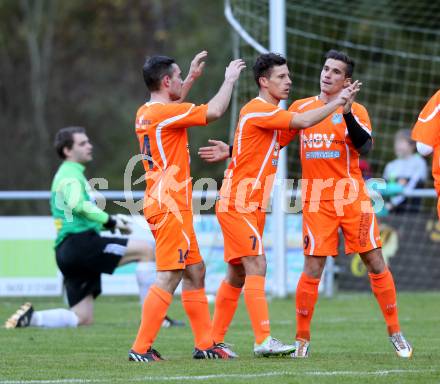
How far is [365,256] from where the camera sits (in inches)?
307

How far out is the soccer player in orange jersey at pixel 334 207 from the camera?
7.75 m

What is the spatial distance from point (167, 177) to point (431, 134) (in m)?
1.82

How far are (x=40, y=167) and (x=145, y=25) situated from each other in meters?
8.20

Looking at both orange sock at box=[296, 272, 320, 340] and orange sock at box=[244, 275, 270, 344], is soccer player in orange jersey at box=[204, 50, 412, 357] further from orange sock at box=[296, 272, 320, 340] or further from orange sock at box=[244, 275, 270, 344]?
orange sock at box=[244, 275, 270, 344]

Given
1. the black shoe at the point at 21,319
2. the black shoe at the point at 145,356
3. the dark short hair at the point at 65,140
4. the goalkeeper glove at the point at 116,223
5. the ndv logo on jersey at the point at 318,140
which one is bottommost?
the black shoe at the point at 21,319

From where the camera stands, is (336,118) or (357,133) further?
(336,118)

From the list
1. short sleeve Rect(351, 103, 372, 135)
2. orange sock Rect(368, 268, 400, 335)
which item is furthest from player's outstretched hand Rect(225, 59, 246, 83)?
orange sock Rect(368, 268, 400, 335)

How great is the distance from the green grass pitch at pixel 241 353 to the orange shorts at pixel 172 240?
2.19ft

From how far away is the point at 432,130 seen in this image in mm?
7473

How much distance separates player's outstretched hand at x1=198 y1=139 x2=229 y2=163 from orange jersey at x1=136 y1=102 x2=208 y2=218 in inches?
11.1

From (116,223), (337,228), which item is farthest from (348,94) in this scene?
(116,223)

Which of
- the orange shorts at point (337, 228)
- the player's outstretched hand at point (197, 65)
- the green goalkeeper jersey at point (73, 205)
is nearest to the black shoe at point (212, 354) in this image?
the orange shorts at point (337, 228)

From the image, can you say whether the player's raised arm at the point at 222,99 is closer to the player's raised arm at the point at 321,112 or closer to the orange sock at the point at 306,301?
the player's raised arm at the point at 321,112

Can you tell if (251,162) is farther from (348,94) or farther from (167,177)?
(348,94)
